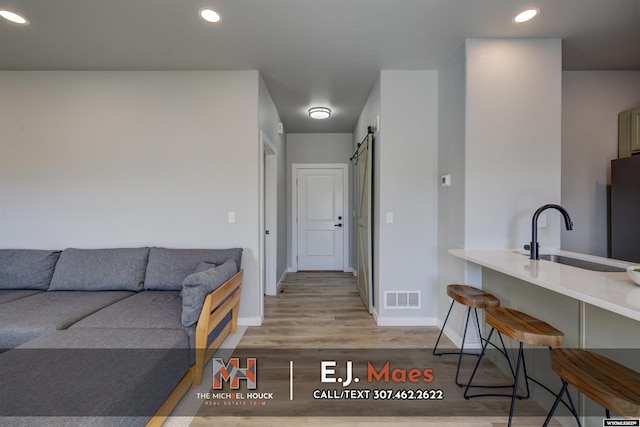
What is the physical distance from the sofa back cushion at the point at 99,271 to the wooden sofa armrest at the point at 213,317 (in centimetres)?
85

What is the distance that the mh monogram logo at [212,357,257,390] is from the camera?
191 cm

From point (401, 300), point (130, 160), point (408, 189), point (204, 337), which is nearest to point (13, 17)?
point (130, 160)

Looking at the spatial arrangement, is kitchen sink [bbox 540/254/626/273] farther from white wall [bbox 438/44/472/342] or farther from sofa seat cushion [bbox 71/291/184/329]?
sofa seat cushion [bbox 71/291/184/329]

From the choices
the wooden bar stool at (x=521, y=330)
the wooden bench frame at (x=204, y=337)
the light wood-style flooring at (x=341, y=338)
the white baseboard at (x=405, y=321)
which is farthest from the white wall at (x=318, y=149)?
the wooden bar stool at (x=521, y=330)

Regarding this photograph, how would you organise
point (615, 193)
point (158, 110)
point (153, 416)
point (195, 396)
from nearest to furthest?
point (153, 416), point (195, 396), point (615, 193), point (158, 110)

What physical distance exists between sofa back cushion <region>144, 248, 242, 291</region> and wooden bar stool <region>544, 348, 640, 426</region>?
7.79 ft

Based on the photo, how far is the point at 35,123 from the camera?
2.83 meters

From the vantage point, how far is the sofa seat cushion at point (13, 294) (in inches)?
86.0

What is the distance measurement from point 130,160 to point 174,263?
4.09ft

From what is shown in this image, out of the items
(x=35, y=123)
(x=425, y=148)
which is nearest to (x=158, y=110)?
(x=35, y=123)

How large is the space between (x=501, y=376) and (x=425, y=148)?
2.10 metres

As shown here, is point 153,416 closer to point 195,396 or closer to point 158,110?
point 195,396

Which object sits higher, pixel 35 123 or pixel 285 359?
pixel 35 123

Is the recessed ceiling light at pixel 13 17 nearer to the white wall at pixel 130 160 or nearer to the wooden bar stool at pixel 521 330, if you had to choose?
the white wall at pixel 130 160
